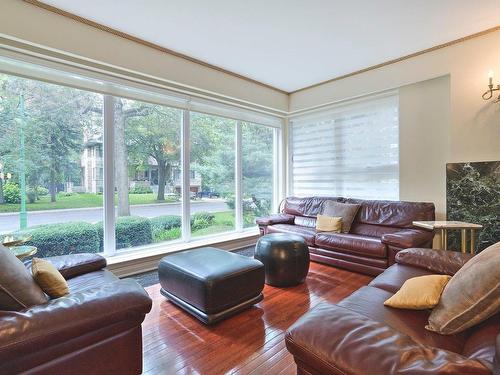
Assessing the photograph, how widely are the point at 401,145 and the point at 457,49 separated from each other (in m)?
1.29

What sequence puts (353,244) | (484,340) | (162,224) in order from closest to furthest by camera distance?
(484,340)
(353,244)
(162,224)

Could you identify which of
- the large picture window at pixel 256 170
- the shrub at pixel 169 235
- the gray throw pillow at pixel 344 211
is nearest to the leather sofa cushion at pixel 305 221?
the gray throw pillow at pixel 344 211

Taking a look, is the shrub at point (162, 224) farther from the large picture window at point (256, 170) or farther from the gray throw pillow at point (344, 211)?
the gray throw pillow at point (344, 211)

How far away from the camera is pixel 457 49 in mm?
3277

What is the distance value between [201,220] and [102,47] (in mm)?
2634

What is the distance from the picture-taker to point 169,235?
391cm

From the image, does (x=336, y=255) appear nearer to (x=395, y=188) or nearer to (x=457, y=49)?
(x=395, y=188)

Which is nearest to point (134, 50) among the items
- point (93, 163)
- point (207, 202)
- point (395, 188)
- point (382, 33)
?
point (93, 163)

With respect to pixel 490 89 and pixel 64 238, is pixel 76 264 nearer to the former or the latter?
pixel 64 238

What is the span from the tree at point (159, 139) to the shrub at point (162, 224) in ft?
0.96

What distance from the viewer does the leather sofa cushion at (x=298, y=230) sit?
12.2 ft

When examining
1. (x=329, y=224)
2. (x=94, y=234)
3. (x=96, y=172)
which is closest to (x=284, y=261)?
(x=329, y=224)

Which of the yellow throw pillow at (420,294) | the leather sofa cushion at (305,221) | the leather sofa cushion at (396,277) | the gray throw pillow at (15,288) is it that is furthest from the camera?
the leather sofa cushion at (305,221)

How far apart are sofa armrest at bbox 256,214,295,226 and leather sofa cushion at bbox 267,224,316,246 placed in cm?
9
